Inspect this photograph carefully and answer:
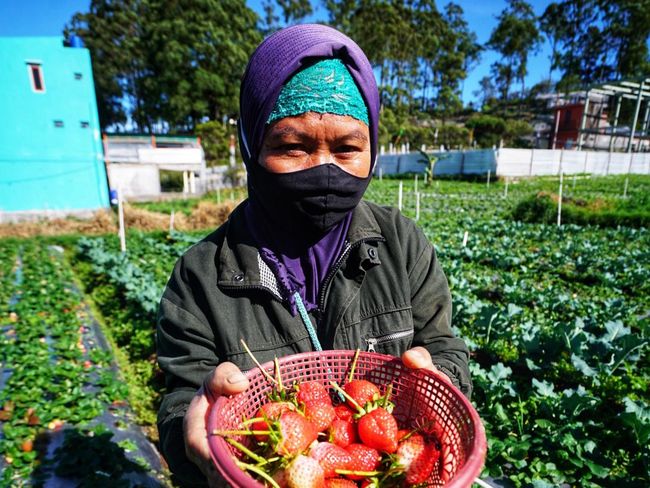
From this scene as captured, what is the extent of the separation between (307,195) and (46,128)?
2033cm

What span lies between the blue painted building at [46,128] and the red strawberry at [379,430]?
2036 centimetres

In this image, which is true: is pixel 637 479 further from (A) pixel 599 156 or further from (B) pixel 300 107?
(A) pixel 599 156

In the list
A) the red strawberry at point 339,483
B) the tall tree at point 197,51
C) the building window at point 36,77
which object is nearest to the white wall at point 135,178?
the building window at point 36,77

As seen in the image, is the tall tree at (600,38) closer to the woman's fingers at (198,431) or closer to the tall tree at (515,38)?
the tall tree at (515,38)

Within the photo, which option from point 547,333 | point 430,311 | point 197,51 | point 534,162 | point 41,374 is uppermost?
point 197,51

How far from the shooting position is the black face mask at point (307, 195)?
4.61 ft

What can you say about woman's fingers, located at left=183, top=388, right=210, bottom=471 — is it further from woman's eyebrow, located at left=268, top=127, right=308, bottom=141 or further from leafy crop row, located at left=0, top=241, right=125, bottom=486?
leafy crop row, located at left=0, top=241, right=125, bottom=486

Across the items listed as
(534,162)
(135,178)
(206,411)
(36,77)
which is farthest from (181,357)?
(534,162)

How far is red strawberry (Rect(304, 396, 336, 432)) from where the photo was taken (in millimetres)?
1262

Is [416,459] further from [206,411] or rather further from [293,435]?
[206,411]

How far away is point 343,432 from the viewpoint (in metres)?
1.30

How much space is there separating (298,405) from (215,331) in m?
0.42

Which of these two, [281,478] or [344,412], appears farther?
[344,412]

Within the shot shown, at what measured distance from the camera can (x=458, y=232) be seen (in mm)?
11805
